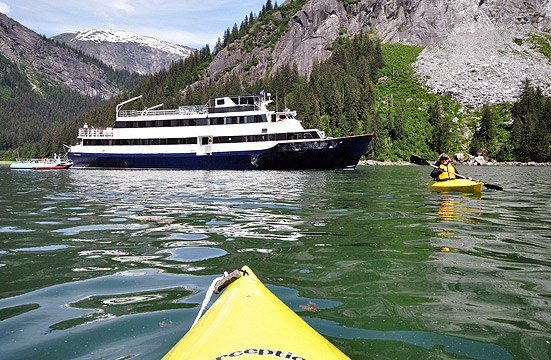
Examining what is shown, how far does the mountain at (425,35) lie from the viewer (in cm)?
9394

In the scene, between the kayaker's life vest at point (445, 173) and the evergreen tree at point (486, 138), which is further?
the evergreen tree at point (486, 138)

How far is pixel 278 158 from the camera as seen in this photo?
1133 inches

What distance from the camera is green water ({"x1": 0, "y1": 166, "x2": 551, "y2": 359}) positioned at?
2324mm

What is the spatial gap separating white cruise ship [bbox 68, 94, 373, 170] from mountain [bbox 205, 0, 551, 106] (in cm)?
7409

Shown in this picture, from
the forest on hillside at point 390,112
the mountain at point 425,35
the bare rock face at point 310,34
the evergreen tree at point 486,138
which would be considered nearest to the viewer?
the evergreen tree at point 486,138

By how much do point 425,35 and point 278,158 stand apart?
11255 centimetres

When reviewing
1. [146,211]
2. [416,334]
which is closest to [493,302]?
[416,334]

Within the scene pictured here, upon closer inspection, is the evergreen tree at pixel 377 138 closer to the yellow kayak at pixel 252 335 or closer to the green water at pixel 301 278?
the green water at pixel 301 278

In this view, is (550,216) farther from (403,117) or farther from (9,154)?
(9,154)

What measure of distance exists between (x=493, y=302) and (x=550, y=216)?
21.0 feet

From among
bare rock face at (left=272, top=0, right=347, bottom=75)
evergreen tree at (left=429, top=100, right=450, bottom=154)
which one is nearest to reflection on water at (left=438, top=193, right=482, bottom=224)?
evergreen tree at (left=429, top=100, right=450, bottom=154)

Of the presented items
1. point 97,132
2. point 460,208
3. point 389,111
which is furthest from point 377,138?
point 460,208

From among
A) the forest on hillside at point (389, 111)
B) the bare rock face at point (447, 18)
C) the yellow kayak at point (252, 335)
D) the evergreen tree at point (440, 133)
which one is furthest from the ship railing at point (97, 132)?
the bare rock face at point (447, 18)

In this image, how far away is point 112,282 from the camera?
3521 millimetres
